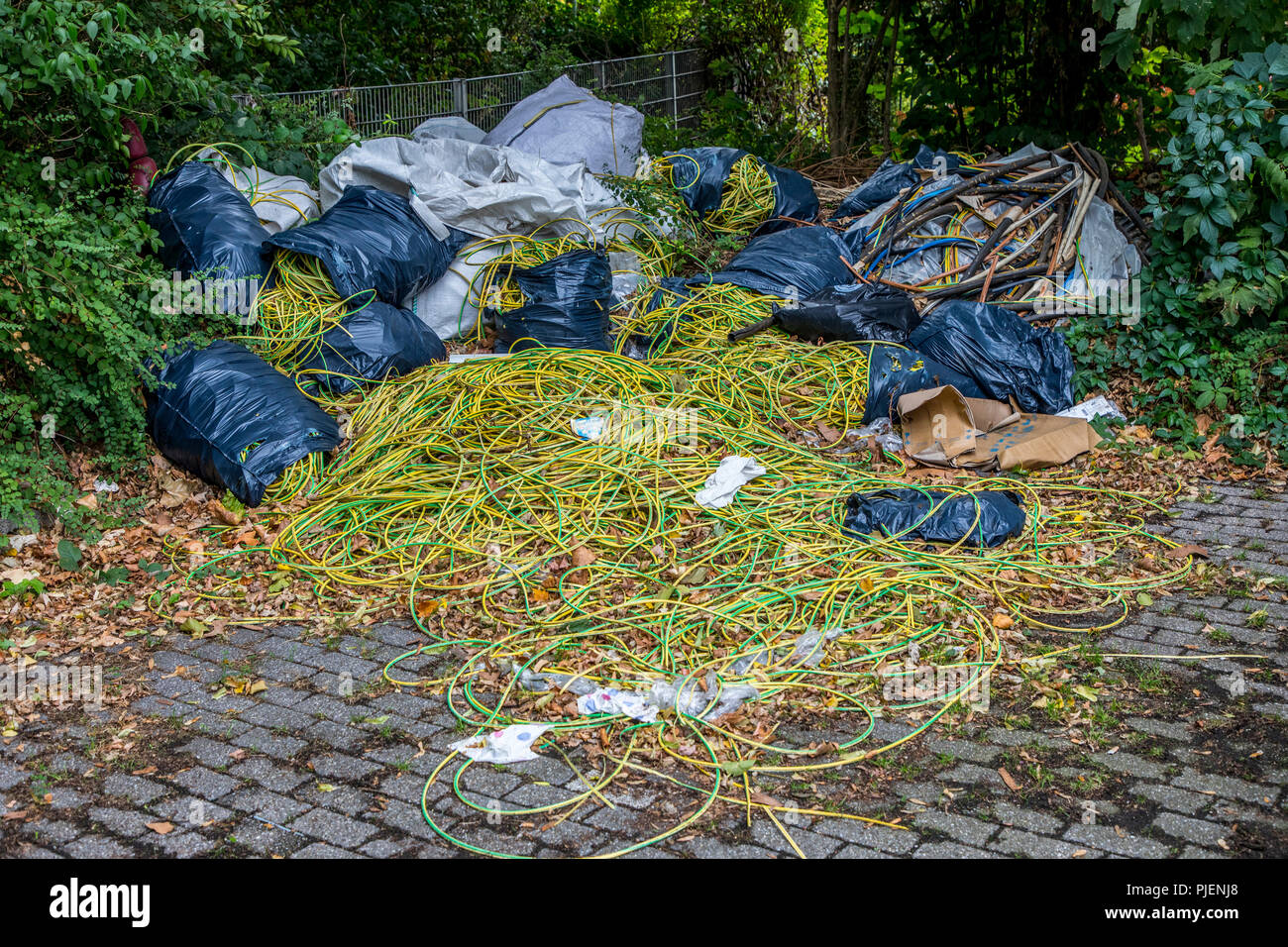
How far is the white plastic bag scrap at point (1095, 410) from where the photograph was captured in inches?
260

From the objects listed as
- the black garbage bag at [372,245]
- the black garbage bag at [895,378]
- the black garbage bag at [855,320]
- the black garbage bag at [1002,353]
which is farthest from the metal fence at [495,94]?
the black garbage bag at [1002,353]

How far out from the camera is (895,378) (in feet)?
20.6

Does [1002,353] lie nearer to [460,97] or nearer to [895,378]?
[895,378]

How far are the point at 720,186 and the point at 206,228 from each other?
4.24m

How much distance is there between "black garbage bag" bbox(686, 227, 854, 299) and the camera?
7605 millimetres

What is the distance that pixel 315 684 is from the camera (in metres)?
4.02

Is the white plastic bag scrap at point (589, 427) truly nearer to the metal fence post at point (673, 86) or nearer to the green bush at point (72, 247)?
the green bush at point (72, 247)

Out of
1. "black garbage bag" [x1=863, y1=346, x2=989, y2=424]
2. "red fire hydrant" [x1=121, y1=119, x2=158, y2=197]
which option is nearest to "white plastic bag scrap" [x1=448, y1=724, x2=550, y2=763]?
"black garbage bag" [x1=863, y1=346, x2=989, y2=424]

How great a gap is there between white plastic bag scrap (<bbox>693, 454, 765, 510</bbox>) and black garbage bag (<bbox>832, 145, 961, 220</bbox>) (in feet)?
12.7

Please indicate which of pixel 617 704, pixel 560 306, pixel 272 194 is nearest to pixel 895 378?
pixel 560 306

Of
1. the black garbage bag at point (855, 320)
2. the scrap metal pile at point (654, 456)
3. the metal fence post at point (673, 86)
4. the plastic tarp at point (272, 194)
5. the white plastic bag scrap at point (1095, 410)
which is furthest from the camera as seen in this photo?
the metal fence post at point (673, 86)

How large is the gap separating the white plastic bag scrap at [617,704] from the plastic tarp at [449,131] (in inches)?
234
